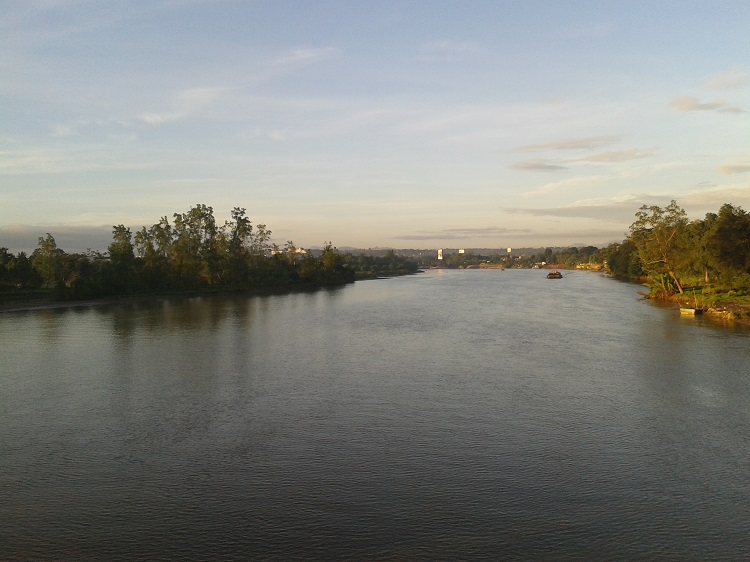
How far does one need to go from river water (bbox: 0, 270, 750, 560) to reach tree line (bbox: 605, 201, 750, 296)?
13065 mm

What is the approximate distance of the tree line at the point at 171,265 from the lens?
4791cm

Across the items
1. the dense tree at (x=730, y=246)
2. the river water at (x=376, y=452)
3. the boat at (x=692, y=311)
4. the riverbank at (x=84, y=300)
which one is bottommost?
the river water at (x=376, y=452)

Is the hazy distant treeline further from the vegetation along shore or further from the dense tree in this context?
the dense tree

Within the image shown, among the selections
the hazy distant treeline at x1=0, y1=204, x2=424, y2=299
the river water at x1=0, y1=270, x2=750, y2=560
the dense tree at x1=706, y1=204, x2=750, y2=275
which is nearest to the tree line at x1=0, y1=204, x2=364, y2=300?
the hazy distant treeline at x1=0, y1=204, x2=424, y2=299

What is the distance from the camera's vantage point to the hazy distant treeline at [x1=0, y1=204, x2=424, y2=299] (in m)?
48.1

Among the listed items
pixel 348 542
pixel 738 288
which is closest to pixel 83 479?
pixel 348 542

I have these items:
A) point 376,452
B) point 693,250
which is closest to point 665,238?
point 693,250

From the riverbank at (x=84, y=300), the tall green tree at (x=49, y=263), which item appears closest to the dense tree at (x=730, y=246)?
the riverbank at (x=84, y=300)

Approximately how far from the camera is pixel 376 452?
9.92m

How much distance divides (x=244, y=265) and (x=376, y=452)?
53948 millimetres

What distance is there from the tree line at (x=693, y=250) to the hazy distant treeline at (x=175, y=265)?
3768 cm

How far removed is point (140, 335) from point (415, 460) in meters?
19.0

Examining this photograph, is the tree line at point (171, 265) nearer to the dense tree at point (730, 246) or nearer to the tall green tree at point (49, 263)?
the tall green tree at point (49, 263)

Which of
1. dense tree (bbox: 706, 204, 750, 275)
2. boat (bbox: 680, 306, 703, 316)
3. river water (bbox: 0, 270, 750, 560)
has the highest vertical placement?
dense tree (bbox: 706, 204, 750, 275)
